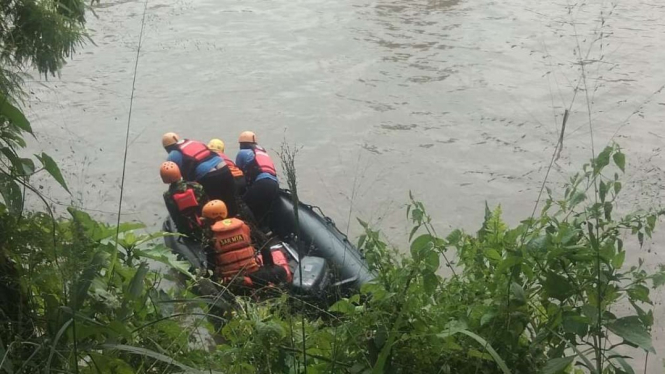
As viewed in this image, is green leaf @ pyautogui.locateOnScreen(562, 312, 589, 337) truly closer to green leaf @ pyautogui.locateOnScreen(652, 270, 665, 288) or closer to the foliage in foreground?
the foliage in foreground

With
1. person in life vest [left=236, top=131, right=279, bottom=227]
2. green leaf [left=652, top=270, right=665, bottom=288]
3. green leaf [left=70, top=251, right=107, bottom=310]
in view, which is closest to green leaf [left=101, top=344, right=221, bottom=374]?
green leaf [left=70, top=251, right=107, bottom=310]

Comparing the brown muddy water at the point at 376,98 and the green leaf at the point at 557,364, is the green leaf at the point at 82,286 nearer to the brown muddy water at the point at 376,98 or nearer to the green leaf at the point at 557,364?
the green leaf at the point at 557,364

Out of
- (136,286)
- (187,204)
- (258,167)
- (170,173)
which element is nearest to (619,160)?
(136,286)

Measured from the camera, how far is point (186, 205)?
612cm

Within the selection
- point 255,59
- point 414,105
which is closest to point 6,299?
point 414,105

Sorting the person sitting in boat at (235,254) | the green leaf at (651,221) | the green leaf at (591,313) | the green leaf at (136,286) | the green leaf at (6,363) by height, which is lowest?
the person sitting in boat at (235,254)

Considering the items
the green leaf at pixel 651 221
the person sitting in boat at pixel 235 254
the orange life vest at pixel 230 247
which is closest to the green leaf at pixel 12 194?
the green leaf at pixel 651 221

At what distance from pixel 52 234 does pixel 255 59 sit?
10827 mm

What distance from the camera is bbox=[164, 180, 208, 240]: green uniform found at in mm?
6086

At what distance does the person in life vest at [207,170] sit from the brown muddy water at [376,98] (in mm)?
705

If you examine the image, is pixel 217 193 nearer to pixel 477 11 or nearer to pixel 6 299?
pixel 6 299

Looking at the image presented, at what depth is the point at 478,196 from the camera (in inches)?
326

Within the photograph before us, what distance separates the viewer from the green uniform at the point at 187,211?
6086 mm

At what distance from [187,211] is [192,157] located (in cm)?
89
